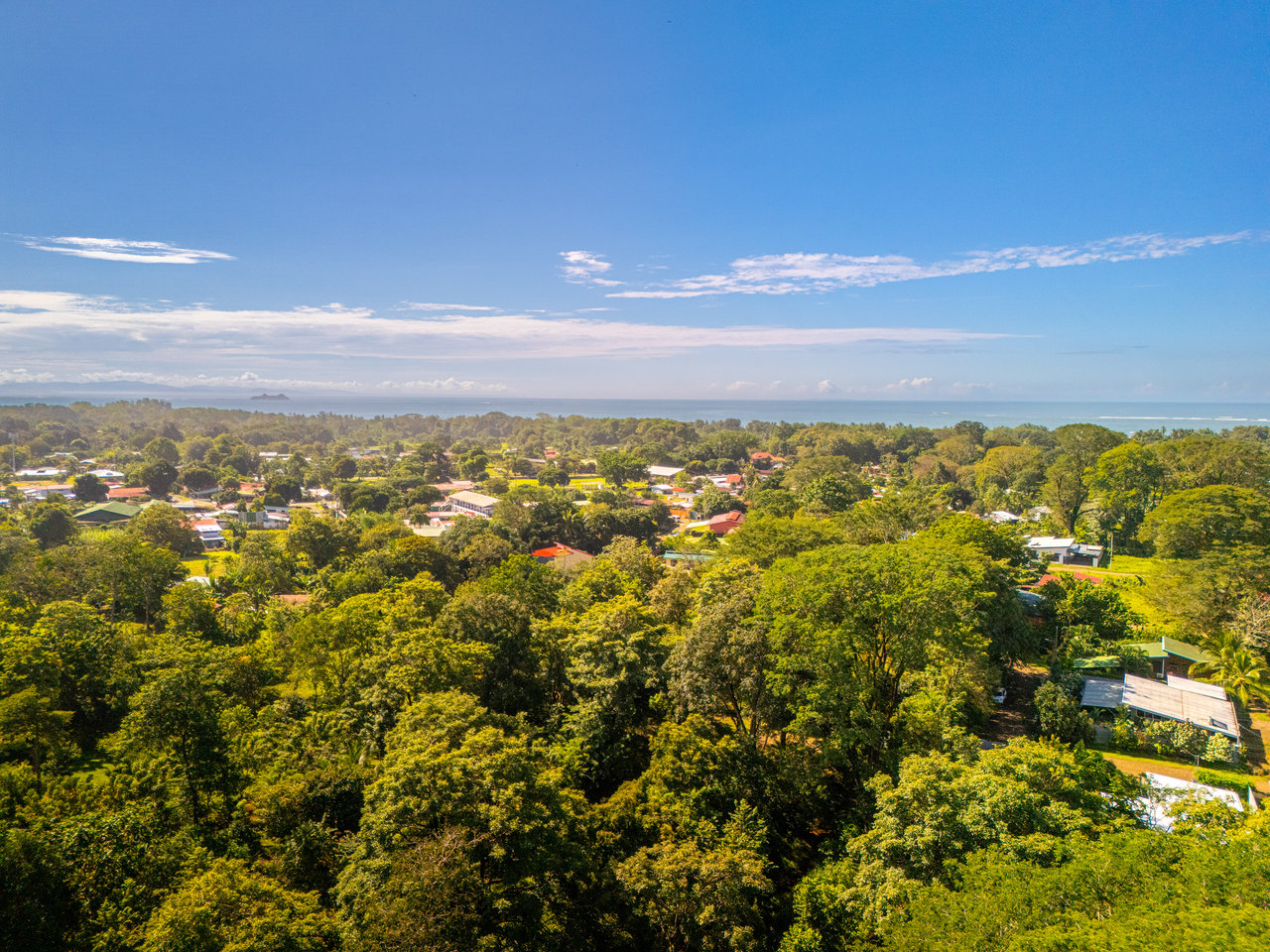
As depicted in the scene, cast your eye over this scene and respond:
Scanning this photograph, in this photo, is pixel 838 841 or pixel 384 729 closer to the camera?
pixel 838 841

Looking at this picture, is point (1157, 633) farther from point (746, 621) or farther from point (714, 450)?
point (714, 450)

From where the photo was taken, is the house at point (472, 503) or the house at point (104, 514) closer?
the house at point (104, 514)

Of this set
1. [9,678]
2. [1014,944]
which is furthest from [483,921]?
[9,678]

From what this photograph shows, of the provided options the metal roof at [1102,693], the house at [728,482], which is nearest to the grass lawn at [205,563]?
the metal roof at [1102,693]

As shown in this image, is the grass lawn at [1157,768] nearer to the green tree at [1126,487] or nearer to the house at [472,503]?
the green tree at [1126,487]

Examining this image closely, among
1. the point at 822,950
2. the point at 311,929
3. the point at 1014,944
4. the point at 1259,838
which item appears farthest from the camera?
the point at 822,950

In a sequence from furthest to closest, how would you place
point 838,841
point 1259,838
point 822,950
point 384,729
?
A: 1. point 384,729
2. point 838,841
3. point 822,950
4. point 1259,838

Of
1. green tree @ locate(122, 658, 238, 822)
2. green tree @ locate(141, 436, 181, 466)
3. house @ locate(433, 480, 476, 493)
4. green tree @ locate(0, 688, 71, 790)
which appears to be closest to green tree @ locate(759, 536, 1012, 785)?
green tree @ locate(122, 658, 238, 822)
